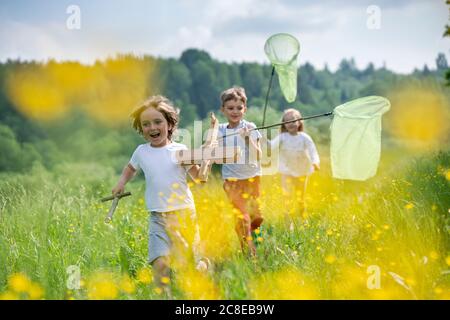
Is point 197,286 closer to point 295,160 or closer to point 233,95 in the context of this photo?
point 233,95

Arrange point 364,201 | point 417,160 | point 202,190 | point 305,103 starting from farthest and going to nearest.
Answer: point 305,103
point 202,190
point 417,160
point 364,201

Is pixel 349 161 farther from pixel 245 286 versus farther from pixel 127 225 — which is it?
pixel 127 225

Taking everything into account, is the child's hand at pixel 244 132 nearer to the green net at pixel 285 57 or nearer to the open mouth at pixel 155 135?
the green net at pixel 285 57

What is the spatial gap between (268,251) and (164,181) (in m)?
0.95

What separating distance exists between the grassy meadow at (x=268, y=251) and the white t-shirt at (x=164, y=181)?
33 centimetres

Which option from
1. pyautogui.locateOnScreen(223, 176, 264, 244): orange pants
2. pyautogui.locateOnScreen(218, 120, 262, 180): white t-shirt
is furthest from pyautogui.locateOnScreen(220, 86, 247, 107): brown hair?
pyautogui.locateOnScreen(223, 176, 264, 244): orange pants

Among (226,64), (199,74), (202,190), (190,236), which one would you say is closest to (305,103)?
(226,64)

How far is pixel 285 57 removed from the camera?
5.17 meters

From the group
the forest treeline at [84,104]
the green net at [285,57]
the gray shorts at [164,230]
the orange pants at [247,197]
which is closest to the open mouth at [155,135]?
the gray shorts at [164,230]

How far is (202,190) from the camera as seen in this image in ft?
25.7

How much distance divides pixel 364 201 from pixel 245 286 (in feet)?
9.26

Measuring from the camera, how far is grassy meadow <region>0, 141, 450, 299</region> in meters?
3.21

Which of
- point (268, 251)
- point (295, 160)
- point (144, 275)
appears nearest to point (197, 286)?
point (268, 251)
